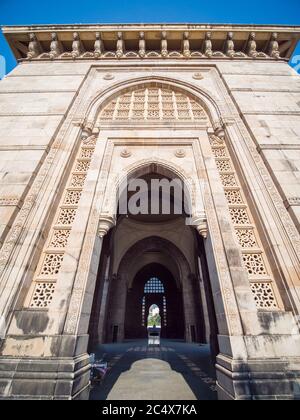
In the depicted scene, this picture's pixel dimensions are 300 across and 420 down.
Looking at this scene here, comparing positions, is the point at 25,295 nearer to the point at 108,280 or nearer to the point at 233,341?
the point at 233,341

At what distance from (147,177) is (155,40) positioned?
4.89 metres

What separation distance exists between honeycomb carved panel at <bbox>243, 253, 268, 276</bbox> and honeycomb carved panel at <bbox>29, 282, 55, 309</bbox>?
129 inches

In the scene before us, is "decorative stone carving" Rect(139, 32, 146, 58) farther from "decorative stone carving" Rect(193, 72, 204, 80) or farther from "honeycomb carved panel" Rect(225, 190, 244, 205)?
"honeycomb carved panel" Rect(225, 190, 244, 205)

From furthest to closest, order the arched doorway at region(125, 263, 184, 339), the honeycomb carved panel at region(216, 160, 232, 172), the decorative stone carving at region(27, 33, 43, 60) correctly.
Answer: the arched doorway at region(125, 263, 184, 339)
the decorative stone carving at region(27, 33, 43, 60)
the honeycomb carved panel at region(216, 160, 232, 172)

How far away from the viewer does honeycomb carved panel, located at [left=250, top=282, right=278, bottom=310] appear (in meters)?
3.07

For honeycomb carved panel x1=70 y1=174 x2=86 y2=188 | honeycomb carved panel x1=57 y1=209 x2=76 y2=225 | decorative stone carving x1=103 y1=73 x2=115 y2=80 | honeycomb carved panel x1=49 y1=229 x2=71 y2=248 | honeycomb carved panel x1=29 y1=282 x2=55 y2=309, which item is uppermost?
decorative stone carving x1=103 y1=73 x2=115 y2=80

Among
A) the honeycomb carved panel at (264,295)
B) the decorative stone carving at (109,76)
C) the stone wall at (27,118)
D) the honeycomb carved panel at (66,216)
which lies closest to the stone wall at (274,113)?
the honeycomb carved panel at (264,295)

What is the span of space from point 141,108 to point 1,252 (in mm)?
4918

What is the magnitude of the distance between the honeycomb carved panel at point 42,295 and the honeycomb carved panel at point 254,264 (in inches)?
129

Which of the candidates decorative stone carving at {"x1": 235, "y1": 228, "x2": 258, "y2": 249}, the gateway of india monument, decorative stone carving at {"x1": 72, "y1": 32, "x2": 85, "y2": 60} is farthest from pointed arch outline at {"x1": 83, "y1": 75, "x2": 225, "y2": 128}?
decorative stone carving at {"x1": 235, "y1": 228, "x2": 258, "y2": 249}

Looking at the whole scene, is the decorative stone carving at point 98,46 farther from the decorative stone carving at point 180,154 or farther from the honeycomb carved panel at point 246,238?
the honeycomb carved panel at point 246,238

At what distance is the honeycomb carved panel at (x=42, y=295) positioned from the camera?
3.03 m

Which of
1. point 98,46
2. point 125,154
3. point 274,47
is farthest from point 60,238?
point 274,47
